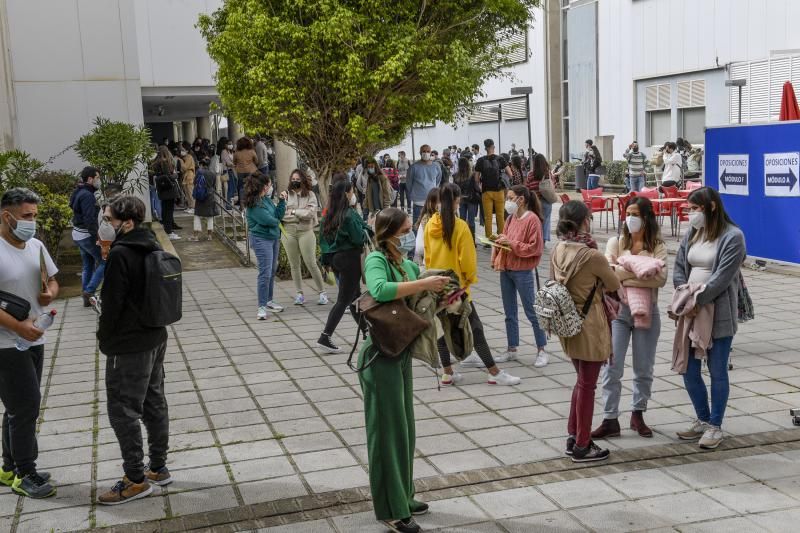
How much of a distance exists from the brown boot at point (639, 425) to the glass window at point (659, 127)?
25507mm

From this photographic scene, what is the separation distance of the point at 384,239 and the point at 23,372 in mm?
2363

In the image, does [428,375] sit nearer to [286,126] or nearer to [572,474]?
[572,474]

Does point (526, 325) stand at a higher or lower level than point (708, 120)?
lower

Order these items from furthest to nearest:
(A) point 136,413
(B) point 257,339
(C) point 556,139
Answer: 1. (C) point 556,139
2. (B) point 257,339
3. (A) point 136,413

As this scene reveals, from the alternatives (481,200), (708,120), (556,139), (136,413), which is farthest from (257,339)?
(556,139)

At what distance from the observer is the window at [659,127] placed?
30125 millimetres

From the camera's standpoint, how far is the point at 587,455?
5660 mm

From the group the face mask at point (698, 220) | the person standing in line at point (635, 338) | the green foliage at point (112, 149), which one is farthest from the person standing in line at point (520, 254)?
the green foliage at point (112, 149)

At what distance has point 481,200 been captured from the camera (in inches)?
621

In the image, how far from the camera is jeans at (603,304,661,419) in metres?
6.14

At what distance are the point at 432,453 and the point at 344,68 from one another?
8.00 m

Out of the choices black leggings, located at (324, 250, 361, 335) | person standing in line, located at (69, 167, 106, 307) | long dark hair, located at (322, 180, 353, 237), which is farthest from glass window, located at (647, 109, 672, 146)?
black leggings, located at (324, 250, 361, 335)

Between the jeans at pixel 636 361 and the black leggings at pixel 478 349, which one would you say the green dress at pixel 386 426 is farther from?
the black leggings at pixel 478 349

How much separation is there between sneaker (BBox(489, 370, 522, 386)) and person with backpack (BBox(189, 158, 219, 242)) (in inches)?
415
